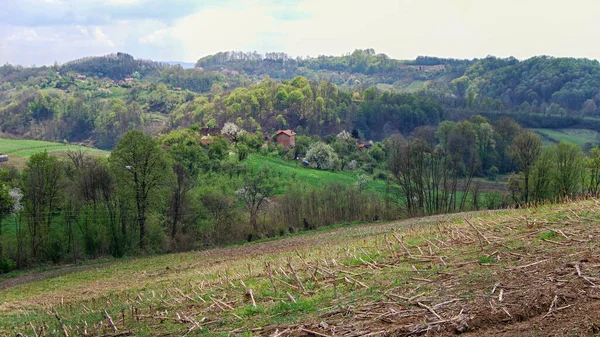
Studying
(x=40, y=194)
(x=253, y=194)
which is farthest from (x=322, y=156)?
(x=40, y=194)

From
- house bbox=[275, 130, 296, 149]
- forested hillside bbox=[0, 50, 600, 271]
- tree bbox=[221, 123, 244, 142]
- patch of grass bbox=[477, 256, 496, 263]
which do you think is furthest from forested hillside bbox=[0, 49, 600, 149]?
patch of grass bbox=[477, 256, 496, 263]

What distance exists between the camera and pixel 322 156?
8950 cm

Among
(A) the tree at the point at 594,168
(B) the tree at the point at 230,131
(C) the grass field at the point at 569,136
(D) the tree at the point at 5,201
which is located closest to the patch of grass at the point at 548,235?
(D) the tree at the point at 5,201

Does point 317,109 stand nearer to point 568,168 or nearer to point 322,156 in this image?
point 322,156

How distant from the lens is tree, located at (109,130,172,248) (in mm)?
41969

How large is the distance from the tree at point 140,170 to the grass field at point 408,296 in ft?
71.5

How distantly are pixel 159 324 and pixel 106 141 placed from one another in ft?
479

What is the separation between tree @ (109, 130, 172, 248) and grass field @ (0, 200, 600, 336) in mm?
21805

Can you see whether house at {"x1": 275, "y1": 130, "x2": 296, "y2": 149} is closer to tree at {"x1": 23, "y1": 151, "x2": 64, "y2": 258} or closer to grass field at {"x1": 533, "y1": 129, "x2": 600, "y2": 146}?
grass field at {"x1": 533, "y1": 129, "x2": 600, "y2": 146}

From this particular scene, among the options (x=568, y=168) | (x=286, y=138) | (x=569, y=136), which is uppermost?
(x=286, y=138)

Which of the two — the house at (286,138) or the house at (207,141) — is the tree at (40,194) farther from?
the house at (286,138)

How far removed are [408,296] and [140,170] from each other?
1373 inches

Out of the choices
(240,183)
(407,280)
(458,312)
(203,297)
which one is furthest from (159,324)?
(240,183)

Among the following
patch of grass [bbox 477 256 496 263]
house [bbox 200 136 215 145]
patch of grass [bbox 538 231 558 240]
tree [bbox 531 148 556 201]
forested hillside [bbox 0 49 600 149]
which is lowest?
tree [bbox 531 148 556 201]
